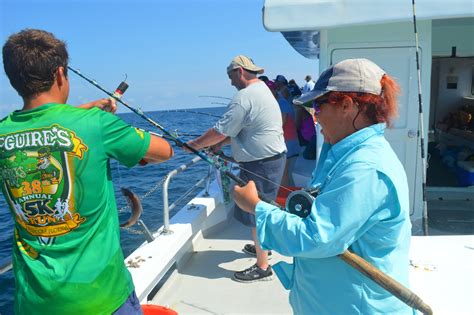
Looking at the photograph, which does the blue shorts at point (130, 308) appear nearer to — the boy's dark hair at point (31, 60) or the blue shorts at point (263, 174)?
the boy's dark hair at point (31, 60)

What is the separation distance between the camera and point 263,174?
12.3 ft

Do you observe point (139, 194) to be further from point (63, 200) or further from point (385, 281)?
point (385, 281)

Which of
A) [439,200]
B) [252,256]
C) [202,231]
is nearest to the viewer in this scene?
[252,256]

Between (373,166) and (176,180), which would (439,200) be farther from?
(176,180)

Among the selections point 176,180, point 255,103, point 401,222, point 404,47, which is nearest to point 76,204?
point 401,222

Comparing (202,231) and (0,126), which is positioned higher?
(0,126)

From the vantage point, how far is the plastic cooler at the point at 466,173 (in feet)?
19.3

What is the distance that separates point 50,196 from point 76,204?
0.31ft

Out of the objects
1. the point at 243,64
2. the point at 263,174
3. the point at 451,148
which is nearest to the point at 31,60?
the point at 243,64

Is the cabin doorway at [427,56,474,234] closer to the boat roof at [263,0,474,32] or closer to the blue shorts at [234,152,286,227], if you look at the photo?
the blue shorts at [234,152,286,227]

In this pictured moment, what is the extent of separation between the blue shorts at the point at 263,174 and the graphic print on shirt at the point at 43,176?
226cm

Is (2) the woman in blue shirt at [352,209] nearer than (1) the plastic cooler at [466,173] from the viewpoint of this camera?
Yes

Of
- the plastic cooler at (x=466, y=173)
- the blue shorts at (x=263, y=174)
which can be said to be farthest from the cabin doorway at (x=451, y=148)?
the blue shorts at (x=263, y=174)

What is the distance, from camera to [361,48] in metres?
4.49
